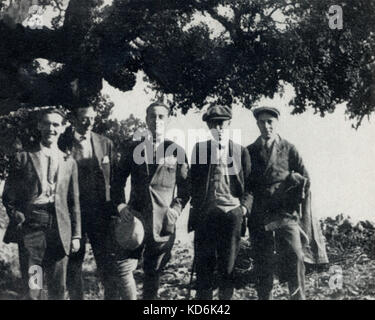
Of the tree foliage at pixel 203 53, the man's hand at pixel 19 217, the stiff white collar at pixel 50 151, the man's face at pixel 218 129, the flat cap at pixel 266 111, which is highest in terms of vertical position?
the tree foliage at pixel 203 53

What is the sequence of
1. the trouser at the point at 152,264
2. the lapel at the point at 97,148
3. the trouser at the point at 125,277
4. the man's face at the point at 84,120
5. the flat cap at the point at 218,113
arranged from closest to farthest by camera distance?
the trouser at the point at 152,264 → the trouser at the point at 125,277 → the flat cap at the point at 218,113 → the lapel at the point at 97,148 → the man's face at the point at 84,120

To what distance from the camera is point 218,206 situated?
15.4ft

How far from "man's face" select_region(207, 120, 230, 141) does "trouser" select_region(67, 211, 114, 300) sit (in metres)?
1.22

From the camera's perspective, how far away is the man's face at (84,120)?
5070 millimetres

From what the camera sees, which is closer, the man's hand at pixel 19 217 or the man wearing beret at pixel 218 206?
the man wearing beret at pixel 218 206

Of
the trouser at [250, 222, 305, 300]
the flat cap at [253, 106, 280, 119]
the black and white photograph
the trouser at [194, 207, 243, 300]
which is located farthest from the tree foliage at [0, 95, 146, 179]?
the trouser at [250, 222, 305, 300]

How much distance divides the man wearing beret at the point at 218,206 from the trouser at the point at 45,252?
1.15 metres

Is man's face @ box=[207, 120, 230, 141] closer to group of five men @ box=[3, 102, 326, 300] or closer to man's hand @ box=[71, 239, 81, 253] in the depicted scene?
group of five men @ box=[3, 102, 326, 300]

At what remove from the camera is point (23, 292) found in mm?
4973

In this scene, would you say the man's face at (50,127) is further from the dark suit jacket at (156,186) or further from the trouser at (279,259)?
the trouser at (279,259)

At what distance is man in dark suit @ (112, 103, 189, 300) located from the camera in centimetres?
461

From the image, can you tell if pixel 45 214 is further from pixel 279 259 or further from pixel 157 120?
pixel 279 259

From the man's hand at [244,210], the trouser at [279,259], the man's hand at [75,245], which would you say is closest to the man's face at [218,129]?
the man's hand at [244,210]
